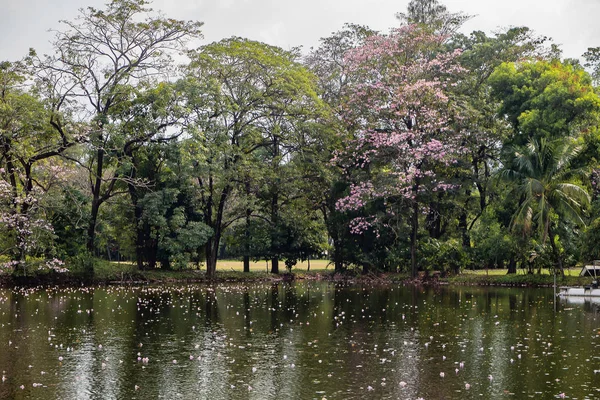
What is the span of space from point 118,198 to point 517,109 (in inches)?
1073

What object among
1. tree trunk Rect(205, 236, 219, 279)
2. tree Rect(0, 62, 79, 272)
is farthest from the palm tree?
tree Rect(0, 62, 79, 272)

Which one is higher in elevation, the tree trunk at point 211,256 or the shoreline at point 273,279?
the tree trunk at point 211,256

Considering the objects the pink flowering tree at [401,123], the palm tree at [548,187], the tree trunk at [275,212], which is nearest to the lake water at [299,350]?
the palm tree at [548,187]

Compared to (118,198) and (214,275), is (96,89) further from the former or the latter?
(214,275)

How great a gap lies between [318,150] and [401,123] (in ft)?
21.6

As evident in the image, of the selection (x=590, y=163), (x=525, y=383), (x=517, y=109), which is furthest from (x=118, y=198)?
(x=525, y=383)

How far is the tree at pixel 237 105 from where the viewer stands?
126ft

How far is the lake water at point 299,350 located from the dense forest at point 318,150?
11.3 meters

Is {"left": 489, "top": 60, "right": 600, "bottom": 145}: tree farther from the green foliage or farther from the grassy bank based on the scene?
the grassy bank

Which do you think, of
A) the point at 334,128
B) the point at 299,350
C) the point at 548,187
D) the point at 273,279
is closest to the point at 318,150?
the point at 334,128

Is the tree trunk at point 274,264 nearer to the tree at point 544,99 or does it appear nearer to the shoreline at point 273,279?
the shoreline at point 273,279

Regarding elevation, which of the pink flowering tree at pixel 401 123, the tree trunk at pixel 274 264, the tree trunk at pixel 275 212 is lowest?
the tree trunk at pixel 274 264

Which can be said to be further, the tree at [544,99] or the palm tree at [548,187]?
the tree at [544,99]

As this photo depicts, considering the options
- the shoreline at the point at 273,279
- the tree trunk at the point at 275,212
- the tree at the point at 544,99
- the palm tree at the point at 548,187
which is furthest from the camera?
the tree trunk at the point at 275,212
